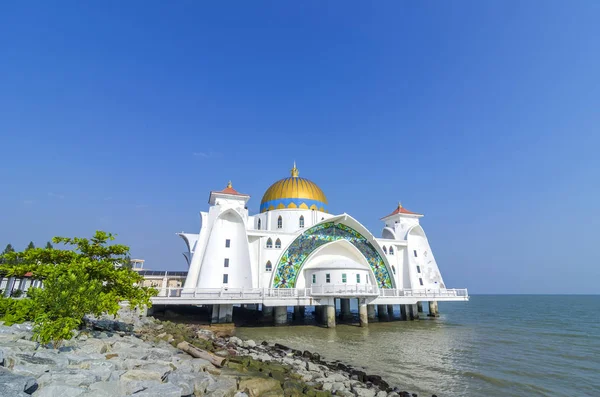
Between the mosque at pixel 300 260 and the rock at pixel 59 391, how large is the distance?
17101 millimetres

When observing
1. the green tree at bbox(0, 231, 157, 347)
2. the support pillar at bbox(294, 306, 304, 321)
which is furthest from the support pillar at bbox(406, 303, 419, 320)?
the green tree at bbox(0, 231, 157, 347)

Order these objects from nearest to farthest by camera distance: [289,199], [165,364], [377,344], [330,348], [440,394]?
1. [165,364]
2. [440,394]
3. [330,348]
4. [377,344]
5. [289,199]

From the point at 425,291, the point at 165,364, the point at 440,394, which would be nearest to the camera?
the point at 165,364

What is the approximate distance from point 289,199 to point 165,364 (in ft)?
86.7

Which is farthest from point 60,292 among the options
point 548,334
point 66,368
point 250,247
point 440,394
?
point 548,334

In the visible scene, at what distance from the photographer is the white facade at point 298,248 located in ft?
87.5

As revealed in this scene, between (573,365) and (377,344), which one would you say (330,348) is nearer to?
(377,344)

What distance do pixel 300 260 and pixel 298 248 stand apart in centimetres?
107

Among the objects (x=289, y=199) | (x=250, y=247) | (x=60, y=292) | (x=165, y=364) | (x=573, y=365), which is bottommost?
(x=573, y=365)

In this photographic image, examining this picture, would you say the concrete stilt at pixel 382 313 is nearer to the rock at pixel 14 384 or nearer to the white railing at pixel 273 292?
the white railing at pixel 273 292

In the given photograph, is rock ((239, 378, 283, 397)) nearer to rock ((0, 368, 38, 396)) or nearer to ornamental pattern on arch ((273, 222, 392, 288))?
rock ((0, 368, 38, 396))

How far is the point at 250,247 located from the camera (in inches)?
1115

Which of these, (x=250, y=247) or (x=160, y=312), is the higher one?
(x=250, y=247)

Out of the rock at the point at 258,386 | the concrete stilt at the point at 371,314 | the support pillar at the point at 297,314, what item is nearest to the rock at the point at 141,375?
the rock at the point at 258,386
